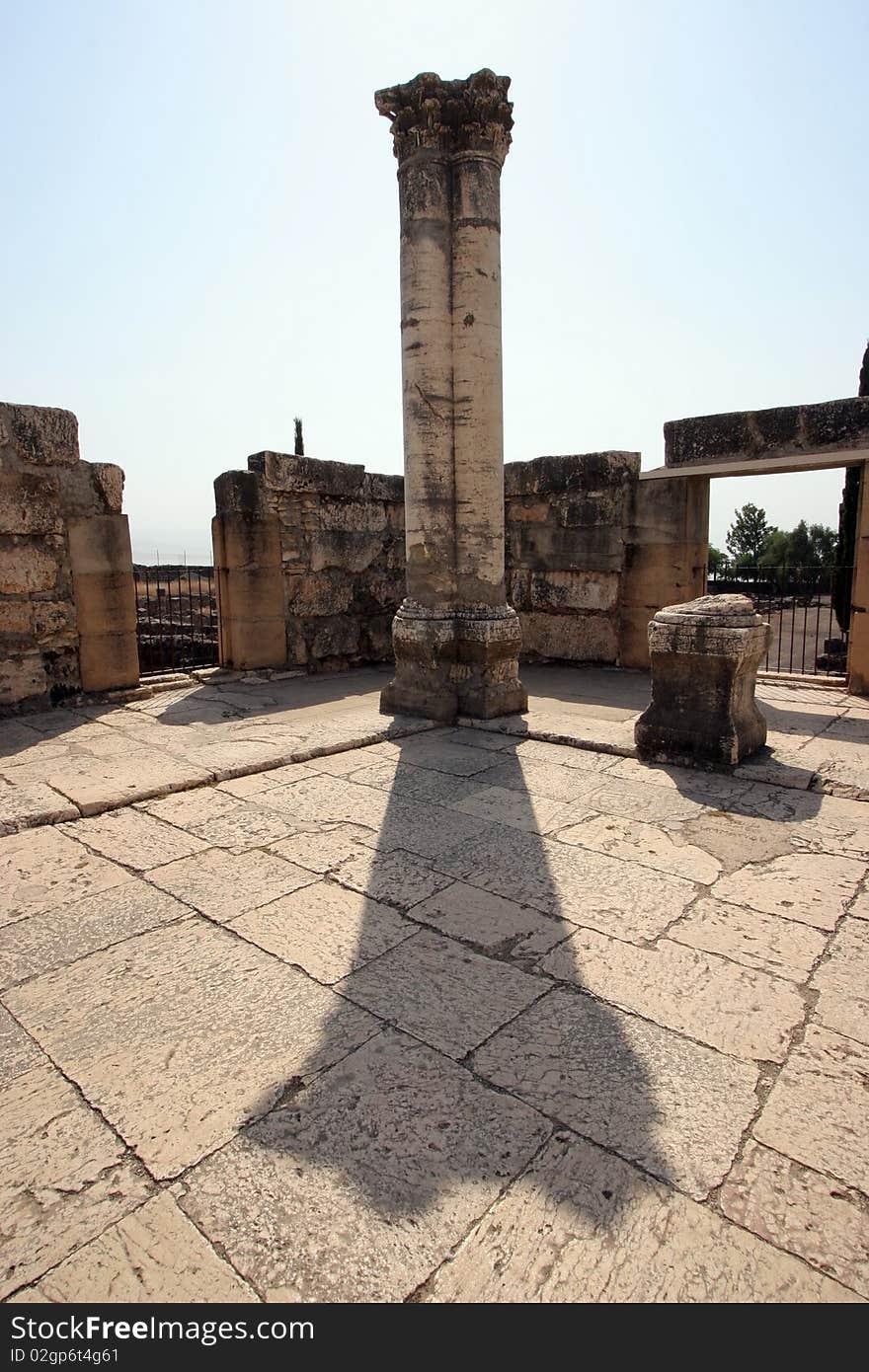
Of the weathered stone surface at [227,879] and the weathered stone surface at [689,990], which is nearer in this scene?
the weathered stone surface at [689,990]

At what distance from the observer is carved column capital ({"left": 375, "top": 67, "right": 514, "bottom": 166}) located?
208 inches

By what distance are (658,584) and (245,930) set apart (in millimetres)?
6580

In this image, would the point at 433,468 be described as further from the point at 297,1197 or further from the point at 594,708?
the point at 297,1197

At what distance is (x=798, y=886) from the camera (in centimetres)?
302

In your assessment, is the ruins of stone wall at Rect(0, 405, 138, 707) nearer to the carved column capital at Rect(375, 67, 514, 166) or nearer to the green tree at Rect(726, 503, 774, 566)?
the carved column capital at Rect(375, 67, 514, 166)

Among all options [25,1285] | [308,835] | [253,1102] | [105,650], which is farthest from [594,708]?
[25,1285]

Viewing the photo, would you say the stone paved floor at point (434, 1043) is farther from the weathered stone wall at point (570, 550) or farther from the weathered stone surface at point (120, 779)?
the weathered stone wall at point (570, 550)

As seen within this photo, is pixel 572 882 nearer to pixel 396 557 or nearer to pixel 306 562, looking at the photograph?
pixel 306 562

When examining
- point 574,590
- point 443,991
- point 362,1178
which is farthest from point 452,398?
point 362,1178

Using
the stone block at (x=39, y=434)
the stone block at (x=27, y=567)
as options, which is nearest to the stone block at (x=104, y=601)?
the stone block at (x=27, y=567)

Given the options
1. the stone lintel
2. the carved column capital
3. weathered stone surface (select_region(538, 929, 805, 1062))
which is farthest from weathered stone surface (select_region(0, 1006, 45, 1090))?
the stone lintel

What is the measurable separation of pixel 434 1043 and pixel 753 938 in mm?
1266

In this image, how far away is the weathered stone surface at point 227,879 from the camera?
2.91m

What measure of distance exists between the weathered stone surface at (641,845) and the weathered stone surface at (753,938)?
31cm
